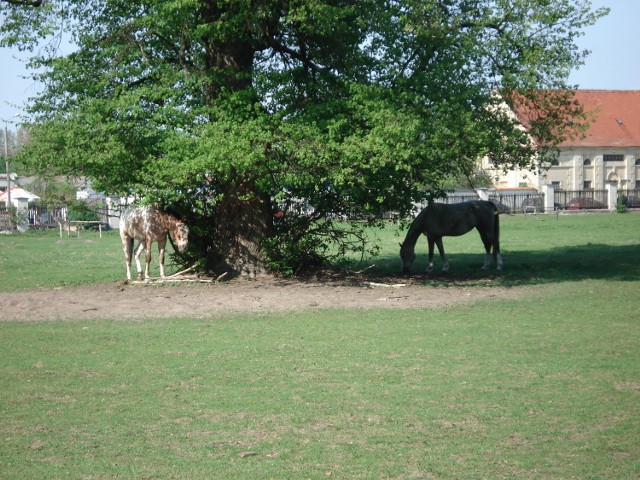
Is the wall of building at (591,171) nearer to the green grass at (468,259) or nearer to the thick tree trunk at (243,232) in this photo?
the green grass at (468,259)

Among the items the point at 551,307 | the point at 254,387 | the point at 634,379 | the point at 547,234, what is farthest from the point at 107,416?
the point at 547,234

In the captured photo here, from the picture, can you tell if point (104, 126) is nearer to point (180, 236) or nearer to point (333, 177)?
point (180, 236)

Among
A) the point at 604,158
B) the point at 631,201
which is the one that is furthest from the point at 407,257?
the point at 604,158

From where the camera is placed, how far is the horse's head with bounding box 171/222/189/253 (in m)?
20.1

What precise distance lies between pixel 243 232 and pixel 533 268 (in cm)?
819

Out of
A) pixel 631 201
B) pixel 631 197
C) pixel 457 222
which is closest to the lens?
pixel 457 222

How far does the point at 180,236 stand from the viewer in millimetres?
20156

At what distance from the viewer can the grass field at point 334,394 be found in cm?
704

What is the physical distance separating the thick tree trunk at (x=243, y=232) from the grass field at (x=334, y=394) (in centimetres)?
531

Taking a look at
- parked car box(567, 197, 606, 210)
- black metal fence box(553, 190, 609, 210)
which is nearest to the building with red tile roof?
black metal fence box(553, 190, 609, 210)

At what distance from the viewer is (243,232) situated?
20.6 meters

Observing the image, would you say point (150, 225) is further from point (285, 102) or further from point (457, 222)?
point (457, 222)

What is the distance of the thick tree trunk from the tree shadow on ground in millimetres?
3194

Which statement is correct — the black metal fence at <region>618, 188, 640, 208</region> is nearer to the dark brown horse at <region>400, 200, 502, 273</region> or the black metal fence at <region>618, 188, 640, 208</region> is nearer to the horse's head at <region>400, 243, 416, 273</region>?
the dark brown horse at <region>400, 200, 502, 273</region>
